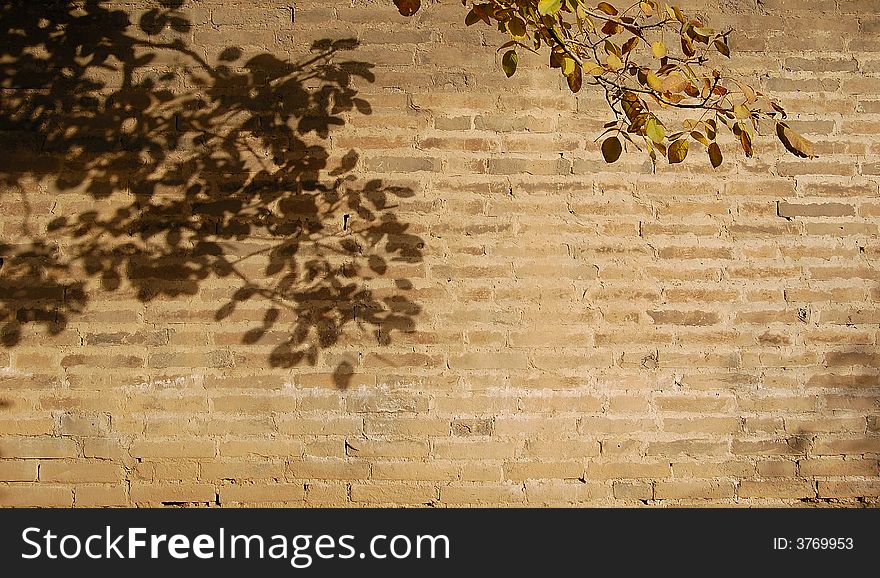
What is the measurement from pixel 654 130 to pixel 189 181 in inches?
84.7

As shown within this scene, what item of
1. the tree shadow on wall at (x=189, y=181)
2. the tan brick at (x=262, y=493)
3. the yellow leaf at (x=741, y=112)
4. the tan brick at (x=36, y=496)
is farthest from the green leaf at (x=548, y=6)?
the tan brick at (x=36, y=496)

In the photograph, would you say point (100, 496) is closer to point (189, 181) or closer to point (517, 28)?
point (189, 181)

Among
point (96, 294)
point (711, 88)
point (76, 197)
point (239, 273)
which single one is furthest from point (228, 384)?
point (711, 88)

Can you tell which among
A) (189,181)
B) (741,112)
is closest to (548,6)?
(741,112)

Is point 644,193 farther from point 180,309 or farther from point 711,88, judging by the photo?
point 180,309

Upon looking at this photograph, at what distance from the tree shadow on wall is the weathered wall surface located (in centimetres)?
1

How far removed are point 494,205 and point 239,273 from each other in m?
1.25

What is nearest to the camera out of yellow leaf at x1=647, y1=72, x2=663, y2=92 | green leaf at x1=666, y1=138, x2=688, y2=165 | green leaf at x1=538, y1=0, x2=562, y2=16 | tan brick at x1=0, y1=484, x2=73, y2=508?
green leaf at x1=538, y1=0, x2=562, y2=16

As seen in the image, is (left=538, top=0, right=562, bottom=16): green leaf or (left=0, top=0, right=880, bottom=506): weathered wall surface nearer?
(left=538, top=0, right=562, bottom=16): green leaf

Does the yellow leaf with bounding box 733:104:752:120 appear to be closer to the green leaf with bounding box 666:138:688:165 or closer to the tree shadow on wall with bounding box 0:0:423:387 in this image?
the green leaf with bounding box 666:138:688:165

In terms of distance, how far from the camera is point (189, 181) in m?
3.33

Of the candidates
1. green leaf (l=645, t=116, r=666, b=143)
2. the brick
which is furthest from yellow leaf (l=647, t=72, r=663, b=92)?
the brick

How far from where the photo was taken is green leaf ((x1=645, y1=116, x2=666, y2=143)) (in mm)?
2289

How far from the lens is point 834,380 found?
3369 mm
